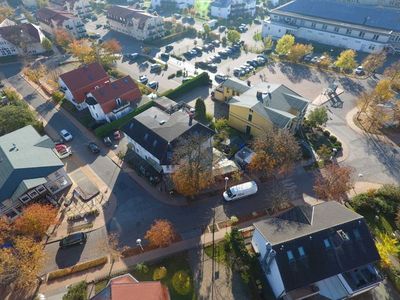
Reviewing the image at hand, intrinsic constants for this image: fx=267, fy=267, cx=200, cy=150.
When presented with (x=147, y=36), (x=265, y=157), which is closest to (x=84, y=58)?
(x=147, y=36)

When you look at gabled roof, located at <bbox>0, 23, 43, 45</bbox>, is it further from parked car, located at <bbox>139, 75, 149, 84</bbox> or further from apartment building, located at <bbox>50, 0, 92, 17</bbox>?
parked car, located at <bbox>139, 75, 149, 84</bbox>

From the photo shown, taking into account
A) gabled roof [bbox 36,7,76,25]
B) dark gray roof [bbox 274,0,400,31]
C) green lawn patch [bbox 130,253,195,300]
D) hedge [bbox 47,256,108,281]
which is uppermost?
dark gray roof [bbox 274,0,400,31]

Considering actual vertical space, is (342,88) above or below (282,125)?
below

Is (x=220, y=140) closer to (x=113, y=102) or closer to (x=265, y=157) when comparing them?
(x=265, y=157)

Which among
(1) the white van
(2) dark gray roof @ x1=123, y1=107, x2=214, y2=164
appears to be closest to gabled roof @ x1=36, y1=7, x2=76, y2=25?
(2) dark gray roof @ x1=123, y1=107, x2=214, y2=164

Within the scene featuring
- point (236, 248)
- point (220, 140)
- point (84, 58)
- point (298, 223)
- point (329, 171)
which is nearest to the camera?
point (298, 223)

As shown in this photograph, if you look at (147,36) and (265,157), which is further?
(147,36)

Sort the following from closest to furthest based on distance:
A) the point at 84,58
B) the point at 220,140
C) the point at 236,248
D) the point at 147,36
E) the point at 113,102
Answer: the point at 236,248, the point at 220,140, the point at 113,102, the point at 84,58, the point at 147,36
